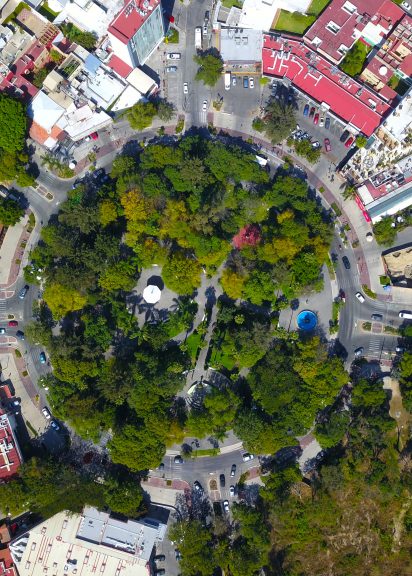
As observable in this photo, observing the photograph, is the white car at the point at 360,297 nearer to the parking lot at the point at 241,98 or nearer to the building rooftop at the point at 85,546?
the parking lot at the point at 241,98

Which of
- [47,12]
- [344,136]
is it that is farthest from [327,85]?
[47,12]

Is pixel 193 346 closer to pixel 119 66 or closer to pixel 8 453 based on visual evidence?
pixel 8 453

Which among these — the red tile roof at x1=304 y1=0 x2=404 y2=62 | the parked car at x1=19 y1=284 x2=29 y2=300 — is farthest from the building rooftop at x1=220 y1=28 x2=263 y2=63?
the parked car at x1=19 y1=284 x2=29 y2=300

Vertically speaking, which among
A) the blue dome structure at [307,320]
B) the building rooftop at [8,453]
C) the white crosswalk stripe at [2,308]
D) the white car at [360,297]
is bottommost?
the building rooftop at [8,453]

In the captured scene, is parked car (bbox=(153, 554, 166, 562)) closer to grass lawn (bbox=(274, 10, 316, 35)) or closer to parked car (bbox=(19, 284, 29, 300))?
parked car (bbox=(19, 284, 29, 300))

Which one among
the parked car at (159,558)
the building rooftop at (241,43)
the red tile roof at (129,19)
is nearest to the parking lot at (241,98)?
the building rooftop at (241,43)

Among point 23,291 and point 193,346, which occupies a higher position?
point 23,291

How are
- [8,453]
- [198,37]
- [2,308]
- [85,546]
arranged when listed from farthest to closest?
[2,308] → [198,37] → [8,453] → [85,546]
